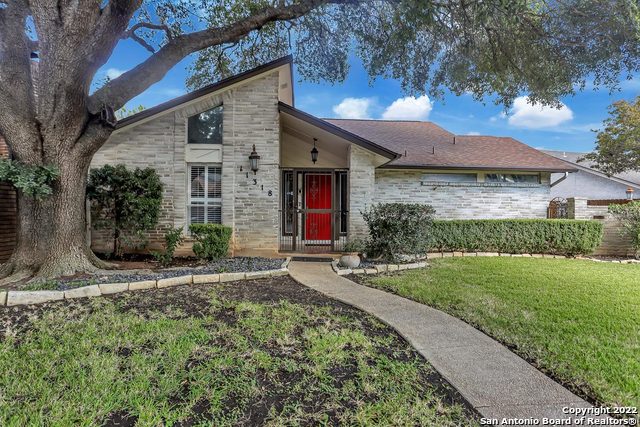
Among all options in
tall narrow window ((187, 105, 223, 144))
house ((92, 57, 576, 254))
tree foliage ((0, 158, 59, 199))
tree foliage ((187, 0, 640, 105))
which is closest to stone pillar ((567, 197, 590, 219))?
tree foliage ((187, 0, 640, 105))

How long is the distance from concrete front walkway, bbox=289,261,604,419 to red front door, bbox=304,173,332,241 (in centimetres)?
534

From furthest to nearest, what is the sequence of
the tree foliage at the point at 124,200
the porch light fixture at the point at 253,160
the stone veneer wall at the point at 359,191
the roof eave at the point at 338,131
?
the stone veneer wall at the point at 359,191
the roof eave at the point at 338,131
the porch light fixture at the point at 253,160
the tree foliage at the point at 124,200

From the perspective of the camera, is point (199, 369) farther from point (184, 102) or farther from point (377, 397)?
point (184, 102)

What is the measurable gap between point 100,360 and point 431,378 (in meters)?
3.08

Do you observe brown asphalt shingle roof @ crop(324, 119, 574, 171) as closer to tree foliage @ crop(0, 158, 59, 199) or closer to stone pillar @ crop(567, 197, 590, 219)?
stone pillar @ crop(567, 197, 590, 219)

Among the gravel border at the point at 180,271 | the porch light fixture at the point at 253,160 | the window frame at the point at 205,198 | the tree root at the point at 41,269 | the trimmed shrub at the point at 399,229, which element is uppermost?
the porch light fixture at the point at 253,160

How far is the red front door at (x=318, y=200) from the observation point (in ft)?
34.3

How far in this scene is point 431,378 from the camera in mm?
2857

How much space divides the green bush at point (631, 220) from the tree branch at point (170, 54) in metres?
10.4

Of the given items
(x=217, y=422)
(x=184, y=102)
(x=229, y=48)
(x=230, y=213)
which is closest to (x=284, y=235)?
(x=230, y=213)

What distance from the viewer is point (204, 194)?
8.83 meters

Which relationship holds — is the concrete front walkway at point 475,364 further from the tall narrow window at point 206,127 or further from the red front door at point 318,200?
the tall narrow window at point 206,127

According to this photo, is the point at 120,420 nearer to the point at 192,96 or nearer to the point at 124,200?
the point at 124,200

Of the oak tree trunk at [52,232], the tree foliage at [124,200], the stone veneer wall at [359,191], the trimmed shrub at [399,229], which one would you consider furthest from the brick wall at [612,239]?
the oak tree trunk at [52,232]
